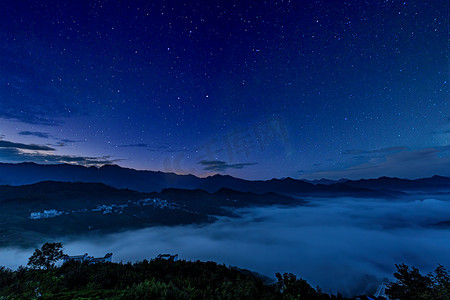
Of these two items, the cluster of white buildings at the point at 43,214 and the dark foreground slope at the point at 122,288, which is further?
the cluster of white buildings at the point at 43,214

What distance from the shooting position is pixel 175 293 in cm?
947

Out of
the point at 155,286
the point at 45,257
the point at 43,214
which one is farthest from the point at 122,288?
the point at 43,214

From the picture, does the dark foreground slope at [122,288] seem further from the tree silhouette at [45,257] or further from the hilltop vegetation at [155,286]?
the tree silhouette at [45,257]

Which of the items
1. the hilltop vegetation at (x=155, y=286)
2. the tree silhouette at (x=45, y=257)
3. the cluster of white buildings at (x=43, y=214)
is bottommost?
the cluster of white buildings at (x=43, y=214)

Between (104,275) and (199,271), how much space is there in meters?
17.5

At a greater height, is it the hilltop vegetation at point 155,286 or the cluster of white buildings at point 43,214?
the hilltop vegetation at point 155,286

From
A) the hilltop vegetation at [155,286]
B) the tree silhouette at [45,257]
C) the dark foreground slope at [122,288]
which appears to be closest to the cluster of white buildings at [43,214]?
the tree silhouette at [45,257]

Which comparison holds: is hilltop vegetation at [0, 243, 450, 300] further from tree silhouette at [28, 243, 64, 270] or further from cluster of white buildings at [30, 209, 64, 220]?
cluster of white buildings at [30, 209, 64, 220]

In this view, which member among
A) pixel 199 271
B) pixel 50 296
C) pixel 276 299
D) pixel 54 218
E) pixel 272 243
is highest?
pixel 50 296

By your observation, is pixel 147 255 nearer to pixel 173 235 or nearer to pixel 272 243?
pixel 173 235

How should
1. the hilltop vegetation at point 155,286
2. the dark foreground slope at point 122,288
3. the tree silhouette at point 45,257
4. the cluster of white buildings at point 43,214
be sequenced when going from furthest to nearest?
the cluster of white buildings at point 43,214, the tree silhouette at point 45,257, the hilltop vegetation at point 155,286, the dark foreground slope at point 122,288

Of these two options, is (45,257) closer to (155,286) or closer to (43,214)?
(155,286)

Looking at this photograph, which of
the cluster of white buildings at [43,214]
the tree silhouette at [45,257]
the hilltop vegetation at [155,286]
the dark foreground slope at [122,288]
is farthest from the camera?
the cluster of white buildings at [43,214]

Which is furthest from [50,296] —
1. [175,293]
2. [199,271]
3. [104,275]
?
[199,271]
